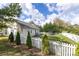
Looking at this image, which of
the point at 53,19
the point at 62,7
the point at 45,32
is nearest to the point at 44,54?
the point at 45,32

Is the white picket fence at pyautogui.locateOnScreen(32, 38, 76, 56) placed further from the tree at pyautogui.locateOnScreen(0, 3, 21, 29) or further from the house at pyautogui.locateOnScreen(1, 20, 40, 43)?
the tree at pyautogui.locateOnScreen(0, 3, 21, 29)

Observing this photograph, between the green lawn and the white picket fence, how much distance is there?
99 mm

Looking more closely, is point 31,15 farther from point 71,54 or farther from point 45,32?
point 71,54

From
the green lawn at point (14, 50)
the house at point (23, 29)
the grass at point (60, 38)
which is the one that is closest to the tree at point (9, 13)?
the house at point (23, 29)

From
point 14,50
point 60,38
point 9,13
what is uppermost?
point 9,13

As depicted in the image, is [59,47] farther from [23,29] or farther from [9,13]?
[9,13]

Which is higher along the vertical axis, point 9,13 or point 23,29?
point 9,13

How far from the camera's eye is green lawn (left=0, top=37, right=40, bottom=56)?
297 centimetres

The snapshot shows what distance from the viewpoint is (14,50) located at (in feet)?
9.82

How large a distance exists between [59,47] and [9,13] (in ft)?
2.81

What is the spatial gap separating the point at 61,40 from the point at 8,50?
76 centimetres

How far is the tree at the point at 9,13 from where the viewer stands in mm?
2975

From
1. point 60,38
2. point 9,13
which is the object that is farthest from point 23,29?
point 60,38

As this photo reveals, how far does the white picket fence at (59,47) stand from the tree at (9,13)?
442mm
